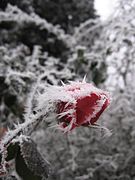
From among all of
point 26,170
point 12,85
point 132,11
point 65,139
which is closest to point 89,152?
point 65,139

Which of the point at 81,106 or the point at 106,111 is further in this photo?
the point at 106,111

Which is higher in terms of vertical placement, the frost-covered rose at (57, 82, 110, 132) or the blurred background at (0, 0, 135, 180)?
the blurred background at (0, 0, 135, 180)

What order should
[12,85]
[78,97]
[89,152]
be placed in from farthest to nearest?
[89,152] → [12,85] → [78,97]

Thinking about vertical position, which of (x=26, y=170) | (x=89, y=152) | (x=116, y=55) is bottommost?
(x=26, y=170)

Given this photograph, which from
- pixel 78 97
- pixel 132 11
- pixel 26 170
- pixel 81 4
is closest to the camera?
pixel 78 97

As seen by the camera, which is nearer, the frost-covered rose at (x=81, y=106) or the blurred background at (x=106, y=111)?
the frost-covered rose at (x=81, y=106)

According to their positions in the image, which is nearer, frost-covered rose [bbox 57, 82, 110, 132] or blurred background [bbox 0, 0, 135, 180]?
frost-covered rose [bbox 57, 82, 110, 132]

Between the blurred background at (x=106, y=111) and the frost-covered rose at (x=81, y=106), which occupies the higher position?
the blurred background at (x=106, y=111)

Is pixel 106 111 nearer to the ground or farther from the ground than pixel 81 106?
farther from the ground

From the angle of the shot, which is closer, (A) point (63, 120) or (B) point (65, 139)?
(A) point (63, 120)

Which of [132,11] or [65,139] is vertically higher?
[132,11]

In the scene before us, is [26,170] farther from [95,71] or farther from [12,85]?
[95,71]
